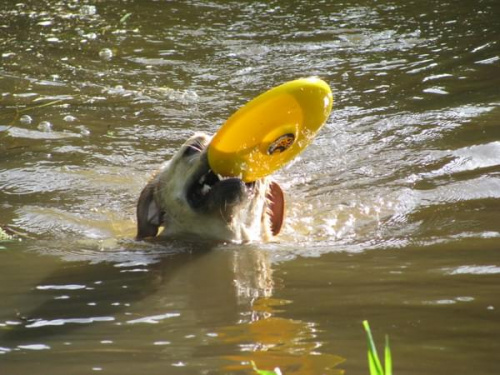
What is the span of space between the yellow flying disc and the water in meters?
0.56

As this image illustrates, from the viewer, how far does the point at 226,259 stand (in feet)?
18.1

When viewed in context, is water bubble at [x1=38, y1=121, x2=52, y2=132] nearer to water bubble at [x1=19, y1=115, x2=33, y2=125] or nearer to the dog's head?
water bubble at [x1=19, y1=115, x2=33, y2=125]

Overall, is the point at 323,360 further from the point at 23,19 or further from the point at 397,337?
the point at 23,19

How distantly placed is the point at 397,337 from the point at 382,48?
754 centimetres

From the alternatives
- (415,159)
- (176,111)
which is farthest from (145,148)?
(415,159)

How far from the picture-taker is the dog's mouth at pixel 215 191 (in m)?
5.73

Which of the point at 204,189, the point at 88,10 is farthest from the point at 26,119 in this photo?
the point at 88,10

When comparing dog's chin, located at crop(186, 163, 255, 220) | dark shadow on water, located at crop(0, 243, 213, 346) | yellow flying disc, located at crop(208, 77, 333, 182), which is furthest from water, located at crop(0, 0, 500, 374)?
yellow flying disc, located at crop(208, 77, 333, 182)

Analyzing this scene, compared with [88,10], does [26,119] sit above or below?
below

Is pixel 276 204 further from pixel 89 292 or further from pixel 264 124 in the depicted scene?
pixel 89 292

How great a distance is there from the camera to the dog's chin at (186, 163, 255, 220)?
5.73m

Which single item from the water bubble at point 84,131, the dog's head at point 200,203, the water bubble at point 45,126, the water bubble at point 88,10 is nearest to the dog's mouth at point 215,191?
the dog's head at point 200,203

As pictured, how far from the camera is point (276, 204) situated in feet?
20.8

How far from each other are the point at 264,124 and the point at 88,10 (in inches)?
312
